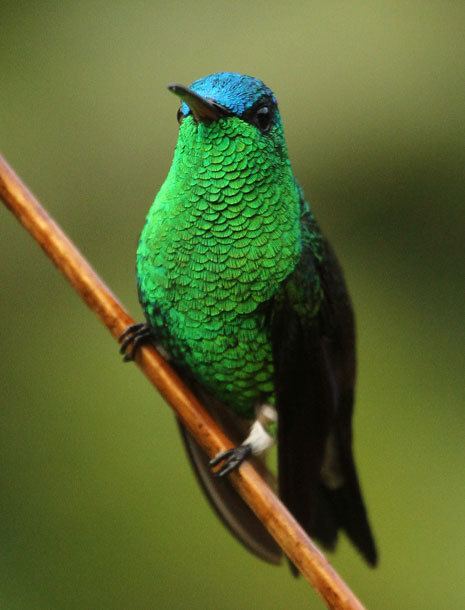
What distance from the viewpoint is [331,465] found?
2.14 meters

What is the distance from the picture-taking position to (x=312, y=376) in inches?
75.4

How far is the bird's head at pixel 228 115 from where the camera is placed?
59.6 inches

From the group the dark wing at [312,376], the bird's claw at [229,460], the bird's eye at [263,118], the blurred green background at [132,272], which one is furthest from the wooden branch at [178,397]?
the blurred green background at [132,272]

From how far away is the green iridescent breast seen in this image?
1.61 metres

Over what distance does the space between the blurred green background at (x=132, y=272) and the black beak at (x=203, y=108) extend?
1.50 meters

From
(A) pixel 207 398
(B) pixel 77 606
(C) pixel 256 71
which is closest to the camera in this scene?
(A) pixel 207 398

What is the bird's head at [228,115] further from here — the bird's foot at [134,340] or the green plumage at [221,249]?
the bird's foot at [134,340]

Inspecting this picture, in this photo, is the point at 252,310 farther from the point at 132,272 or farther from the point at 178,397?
the point at 132,272

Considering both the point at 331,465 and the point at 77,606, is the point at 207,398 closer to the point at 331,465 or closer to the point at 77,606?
the point at 331,465

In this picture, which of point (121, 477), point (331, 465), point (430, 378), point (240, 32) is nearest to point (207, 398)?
point (331, 465)

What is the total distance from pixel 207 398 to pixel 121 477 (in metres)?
1.01

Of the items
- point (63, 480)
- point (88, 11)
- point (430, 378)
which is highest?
point (88, 11)

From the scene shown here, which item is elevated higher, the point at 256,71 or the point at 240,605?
the point at 256,71

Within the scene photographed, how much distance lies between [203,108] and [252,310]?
1.48 feet
